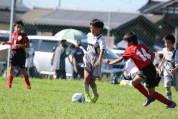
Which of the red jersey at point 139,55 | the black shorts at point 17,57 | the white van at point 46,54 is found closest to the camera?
the red jersey at point 139,55

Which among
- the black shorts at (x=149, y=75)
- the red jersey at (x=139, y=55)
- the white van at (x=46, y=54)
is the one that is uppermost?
the red jersey at (x=139, y=55)

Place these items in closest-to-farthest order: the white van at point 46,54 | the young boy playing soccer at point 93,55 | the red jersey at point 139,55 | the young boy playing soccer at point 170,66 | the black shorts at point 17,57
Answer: the red jersey at point 139,55 → the young boy playing soccer at point 93,55 → the young boy playing soccer at point 170,66 → the black shorts at point 17,57 → the white van at point 46,54

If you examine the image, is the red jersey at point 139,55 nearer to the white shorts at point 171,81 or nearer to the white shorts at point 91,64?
the white shorts at point 91,64

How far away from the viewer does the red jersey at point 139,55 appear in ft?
23.9

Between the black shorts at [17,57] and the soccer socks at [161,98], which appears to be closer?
the soccer socks at [161,98]

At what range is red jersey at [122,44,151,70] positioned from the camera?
7.30m

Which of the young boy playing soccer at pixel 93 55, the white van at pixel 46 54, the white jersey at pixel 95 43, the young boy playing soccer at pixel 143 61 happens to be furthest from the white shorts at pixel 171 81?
the white van at pixel 46 54

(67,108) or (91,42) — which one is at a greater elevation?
(91,42)

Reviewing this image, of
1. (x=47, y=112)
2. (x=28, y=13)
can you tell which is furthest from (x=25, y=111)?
(x=28, y=13)

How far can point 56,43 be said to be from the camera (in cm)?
1752

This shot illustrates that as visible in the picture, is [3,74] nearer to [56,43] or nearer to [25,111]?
[56,43]

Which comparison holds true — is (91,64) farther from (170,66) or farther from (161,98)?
(170,66)

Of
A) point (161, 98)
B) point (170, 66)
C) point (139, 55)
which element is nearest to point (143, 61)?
point (139, 55)

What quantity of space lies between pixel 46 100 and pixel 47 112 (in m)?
1.69
